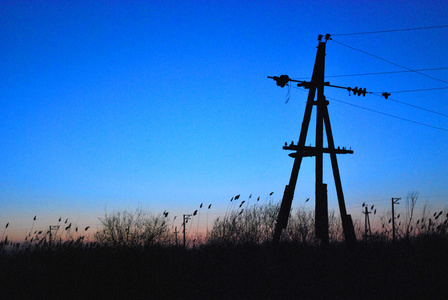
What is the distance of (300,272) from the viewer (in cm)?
782

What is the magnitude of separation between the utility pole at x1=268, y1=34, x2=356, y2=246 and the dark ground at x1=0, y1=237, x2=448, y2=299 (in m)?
1.25

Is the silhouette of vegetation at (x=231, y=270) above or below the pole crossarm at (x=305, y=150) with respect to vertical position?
below

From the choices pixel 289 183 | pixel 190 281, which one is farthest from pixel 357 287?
pixel 289 183

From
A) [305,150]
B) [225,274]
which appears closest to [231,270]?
[225,274]

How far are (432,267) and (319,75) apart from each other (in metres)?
6.60

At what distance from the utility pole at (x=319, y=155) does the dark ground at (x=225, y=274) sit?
1.25 meters

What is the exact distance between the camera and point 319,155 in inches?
454

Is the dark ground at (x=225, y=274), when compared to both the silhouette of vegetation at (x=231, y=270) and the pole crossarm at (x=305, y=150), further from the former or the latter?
the pole crossarm at (x=305, y=150)

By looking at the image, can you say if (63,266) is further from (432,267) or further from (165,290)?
(432,267)

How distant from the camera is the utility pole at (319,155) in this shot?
10773 millimetres

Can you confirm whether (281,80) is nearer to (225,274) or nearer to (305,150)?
(305,150)

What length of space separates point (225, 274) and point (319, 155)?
540cm

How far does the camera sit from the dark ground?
260 inches

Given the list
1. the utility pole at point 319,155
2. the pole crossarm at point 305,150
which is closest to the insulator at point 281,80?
the utility pole at point 319,155
